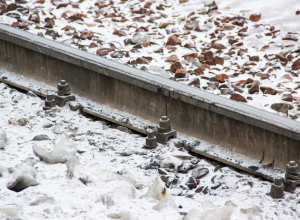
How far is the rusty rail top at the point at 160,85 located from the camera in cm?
387

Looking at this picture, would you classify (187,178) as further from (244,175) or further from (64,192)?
(64,192)

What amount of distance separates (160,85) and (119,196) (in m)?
1.53

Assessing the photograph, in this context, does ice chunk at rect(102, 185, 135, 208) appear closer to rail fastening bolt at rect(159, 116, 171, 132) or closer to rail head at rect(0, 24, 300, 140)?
rail fastening bolt at rect(159, 116, 171, 132)

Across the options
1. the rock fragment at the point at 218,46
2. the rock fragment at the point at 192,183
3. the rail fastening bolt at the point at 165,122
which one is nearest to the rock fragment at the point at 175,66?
the rock fragment at the point at 218,46

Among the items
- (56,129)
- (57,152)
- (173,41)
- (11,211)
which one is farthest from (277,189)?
(173,41)

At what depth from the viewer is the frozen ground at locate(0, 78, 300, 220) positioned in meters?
3.23

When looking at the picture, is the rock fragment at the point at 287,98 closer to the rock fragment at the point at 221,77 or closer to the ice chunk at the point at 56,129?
the rock fragment at the point at 221,77

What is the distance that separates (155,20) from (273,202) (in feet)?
17.8

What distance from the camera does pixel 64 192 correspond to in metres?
3.42

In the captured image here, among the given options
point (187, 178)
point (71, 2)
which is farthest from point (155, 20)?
point (187, 178)

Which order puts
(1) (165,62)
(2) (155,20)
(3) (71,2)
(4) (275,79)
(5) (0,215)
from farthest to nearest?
1. (3) (71,2)
2. (2) (155,20)
3. (1) (165,62)
4. (4) (275,79)
5. (5) (0,215)

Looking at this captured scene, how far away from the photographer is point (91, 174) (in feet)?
12.0

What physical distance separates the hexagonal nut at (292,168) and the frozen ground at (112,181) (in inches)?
6.9

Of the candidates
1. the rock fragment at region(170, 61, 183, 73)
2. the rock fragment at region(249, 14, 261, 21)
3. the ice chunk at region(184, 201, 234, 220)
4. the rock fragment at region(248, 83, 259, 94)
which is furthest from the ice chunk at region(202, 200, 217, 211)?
Result: the rock fragment at region(249, 14, 261, 21)
